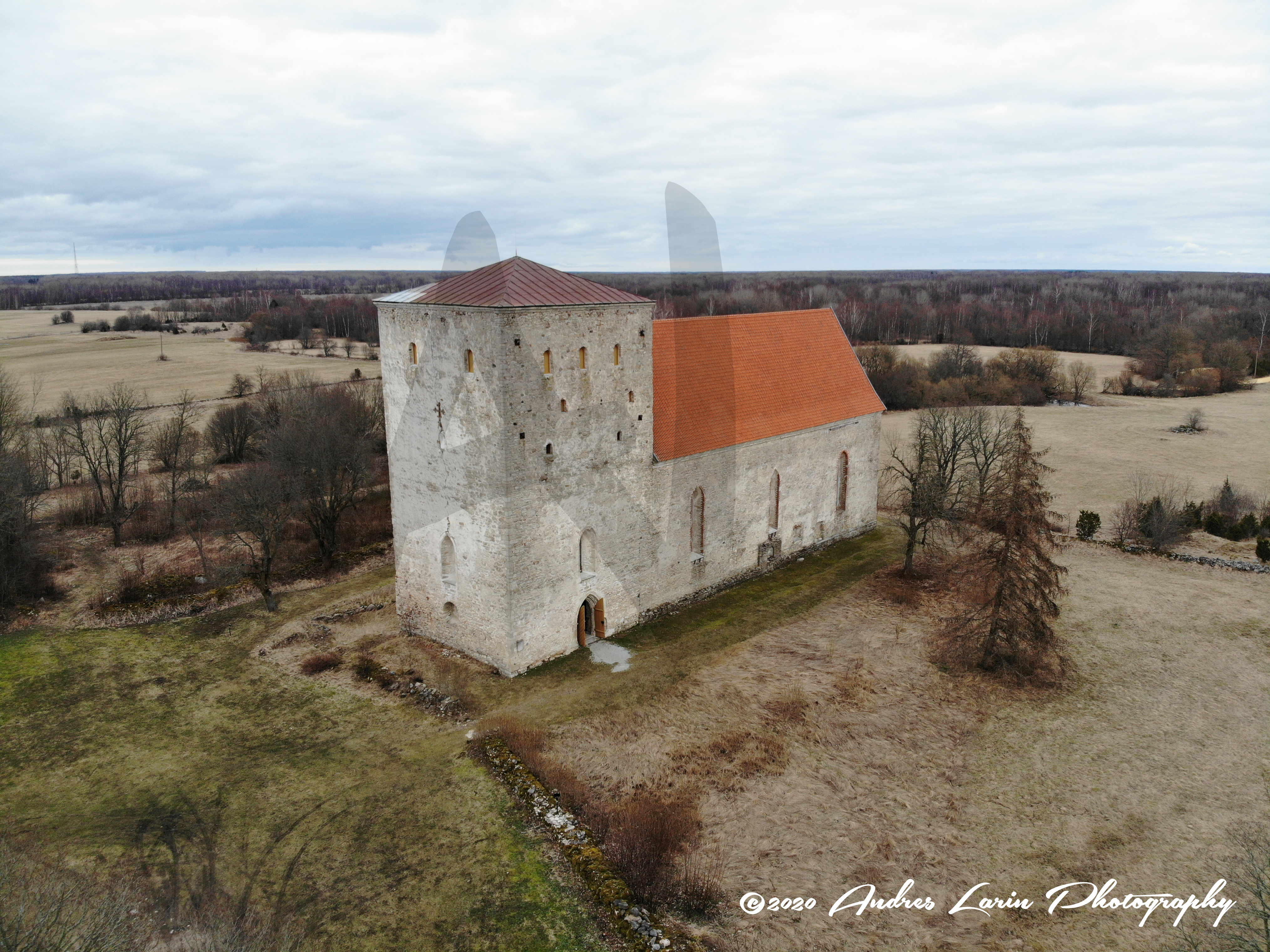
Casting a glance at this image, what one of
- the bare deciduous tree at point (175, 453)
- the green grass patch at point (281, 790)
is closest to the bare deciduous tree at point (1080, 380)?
the green grass patch at point (281, 790)

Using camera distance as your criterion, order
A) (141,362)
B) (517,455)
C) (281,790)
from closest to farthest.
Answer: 1. (281,790)
2. (517,455)
3. (141,362)

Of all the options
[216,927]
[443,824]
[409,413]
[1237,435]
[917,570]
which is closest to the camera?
[216,927]

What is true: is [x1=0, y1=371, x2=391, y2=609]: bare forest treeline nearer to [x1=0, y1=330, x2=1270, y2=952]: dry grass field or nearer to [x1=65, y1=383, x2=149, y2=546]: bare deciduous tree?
[x1=65, y1=383, x2=149, y2=546]: bare deciduous tree

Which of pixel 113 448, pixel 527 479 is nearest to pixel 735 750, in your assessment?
pixel 527 479

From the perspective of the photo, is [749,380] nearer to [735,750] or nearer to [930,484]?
[930,484]

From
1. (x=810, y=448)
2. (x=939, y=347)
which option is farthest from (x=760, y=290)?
(x=810, y=448)

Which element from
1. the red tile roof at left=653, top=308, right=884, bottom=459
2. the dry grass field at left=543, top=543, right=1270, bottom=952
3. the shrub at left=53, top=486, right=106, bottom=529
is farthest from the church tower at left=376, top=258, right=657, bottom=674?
the shrub at left=53, top=486, right=106, bottom=529

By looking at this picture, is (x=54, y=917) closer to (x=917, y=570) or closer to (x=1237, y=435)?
(x=917, y=570)
